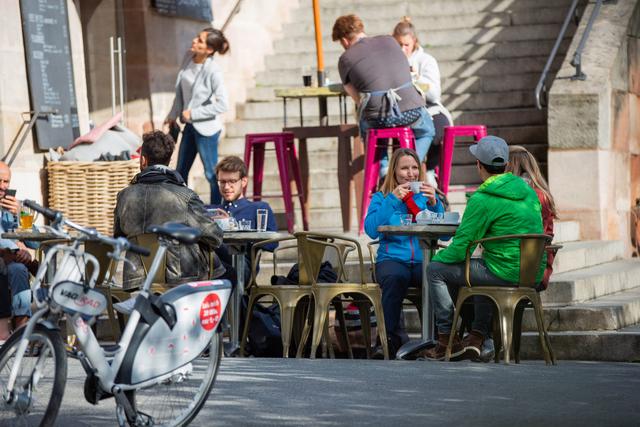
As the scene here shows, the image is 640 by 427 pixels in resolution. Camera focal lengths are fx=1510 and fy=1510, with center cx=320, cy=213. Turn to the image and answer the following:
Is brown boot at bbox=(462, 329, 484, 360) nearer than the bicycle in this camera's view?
No

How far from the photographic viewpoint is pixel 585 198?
13.4 meters

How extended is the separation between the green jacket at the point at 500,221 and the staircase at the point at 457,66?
4.94 metres

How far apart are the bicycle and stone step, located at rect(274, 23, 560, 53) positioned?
34.0 feet

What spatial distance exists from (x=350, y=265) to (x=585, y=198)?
3290 mm

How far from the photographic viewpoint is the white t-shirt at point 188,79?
43.0ft

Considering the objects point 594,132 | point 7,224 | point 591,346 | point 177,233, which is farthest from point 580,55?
point 177,233

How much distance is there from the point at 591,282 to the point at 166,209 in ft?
11.7

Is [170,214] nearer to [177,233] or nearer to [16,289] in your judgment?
[16,289]

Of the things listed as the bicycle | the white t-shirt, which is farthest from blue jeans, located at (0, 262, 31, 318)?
the bicycle

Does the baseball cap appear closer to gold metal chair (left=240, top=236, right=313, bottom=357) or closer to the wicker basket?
gold metal chair (left=240, top=236, right=313, bottom=357)

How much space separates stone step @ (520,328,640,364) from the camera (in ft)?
31.8

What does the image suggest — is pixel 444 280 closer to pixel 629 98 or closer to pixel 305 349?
pixel 305 349

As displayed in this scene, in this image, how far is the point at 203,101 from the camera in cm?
1302

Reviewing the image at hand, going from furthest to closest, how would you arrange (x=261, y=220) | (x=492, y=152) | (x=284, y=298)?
1. (x=261, y=220)
2. (x=284, y=298)
3. (x=492, y=152)
